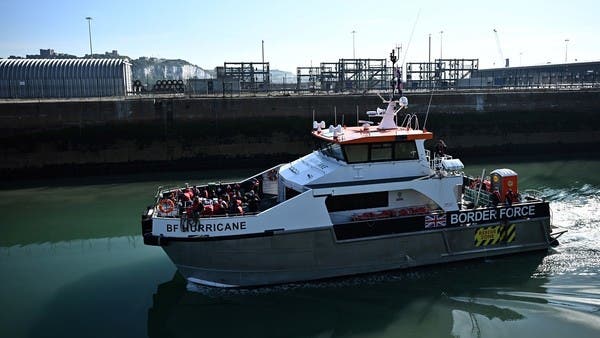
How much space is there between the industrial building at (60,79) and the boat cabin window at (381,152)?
25.2m

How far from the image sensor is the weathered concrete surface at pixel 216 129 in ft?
77.9

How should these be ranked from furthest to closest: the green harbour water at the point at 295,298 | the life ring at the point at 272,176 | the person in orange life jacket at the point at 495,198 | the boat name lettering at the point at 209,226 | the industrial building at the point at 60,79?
the industrial building at the point at 60,79 < the life ring at the point at 272,176 < the person in orange life jacket at the point at 495,198 < the boat name lettering at the point at 209,226 < the green harbour water at the point at 295,298

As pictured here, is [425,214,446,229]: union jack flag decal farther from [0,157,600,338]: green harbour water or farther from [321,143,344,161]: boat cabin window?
[321,143,344,161]: boat cabin window

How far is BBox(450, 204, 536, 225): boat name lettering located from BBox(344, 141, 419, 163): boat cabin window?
1731 mm

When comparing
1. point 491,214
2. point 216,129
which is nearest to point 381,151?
point 491,214

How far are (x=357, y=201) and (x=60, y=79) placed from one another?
91.4ft

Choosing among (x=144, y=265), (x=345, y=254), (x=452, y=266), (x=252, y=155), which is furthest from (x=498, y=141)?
(x=144, y=265)

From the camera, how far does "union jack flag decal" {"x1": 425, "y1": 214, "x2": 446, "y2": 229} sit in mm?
11352

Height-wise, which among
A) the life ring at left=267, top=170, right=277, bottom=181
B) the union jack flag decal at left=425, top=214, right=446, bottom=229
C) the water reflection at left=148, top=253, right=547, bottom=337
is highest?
the life ring at left=267, top=170, right=277, bottom=181

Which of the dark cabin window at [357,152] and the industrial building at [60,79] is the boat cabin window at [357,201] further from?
the industrial building at [60,79]

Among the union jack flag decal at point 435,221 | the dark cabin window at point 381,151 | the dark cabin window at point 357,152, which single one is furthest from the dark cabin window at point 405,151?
the union jack flag decal at point 435,221

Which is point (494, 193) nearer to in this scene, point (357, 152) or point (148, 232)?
point (357, 152)

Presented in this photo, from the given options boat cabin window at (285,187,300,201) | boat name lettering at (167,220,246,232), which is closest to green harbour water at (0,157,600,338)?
boat name lettering at (167,220,246,232)

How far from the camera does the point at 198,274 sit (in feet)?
35.2
